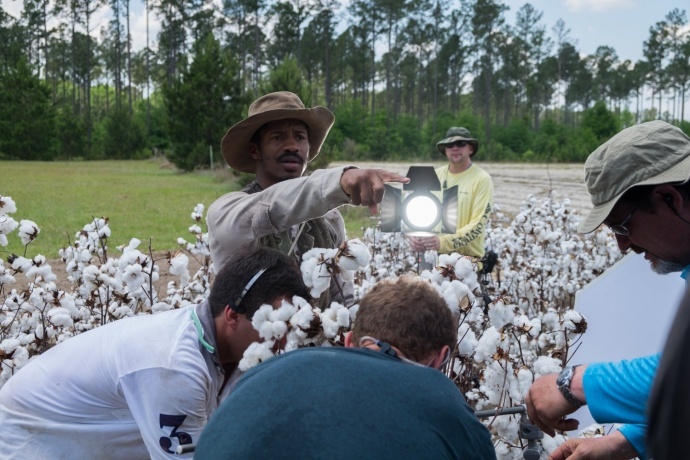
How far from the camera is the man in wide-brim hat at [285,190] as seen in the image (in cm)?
215

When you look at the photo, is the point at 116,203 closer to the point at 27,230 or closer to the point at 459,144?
the point at 459,144

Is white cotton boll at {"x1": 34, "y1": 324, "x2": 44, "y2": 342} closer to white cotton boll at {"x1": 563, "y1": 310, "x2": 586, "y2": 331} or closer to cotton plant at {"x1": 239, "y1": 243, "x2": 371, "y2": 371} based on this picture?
cotton plant at {"x1": 239, "y1": 243, "x2": 371, "y2": 371}

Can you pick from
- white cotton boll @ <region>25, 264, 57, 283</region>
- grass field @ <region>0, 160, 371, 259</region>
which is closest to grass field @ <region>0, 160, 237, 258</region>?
grass field @ <region>0, 160, 371, 259</region>

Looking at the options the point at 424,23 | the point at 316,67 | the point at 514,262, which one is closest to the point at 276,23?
the point at 316,67

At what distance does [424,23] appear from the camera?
5919cm

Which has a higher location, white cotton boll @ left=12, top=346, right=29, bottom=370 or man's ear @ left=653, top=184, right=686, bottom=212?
man's ear @ left=653, top=184, right=686, bottom=212

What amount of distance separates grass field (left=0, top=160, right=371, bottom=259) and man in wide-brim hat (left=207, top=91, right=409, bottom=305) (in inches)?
192

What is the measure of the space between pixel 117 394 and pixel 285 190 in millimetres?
805

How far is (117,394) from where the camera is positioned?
205cm

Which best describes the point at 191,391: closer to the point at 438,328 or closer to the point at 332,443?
the point at 438,328

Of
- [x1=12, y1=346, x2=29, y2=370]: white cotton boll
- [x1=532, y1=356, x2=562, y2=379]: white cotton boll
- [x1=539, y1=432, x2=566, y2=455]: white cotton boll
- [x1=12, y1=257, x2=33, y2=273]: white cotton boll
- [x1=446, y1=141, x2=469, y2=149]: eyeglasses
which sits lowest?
[x1=539, y1=432, x2=566, y2=455]: white cotton boll

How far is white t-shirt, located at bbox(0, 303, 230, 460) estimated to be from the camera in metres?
1.93

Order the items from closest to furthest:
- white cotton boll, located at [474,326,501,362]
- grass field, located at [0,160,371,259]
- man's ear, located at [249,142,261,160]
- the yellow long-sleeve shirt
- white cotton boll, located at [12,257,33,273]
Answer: white cotton boll, located at [474,326,501,362], man's ear, located at [249,142,261,160], white cotton boll, located at [12,257,33,273], the yellow long-sleeve shirt, grass field, located at [0,160,371,259]

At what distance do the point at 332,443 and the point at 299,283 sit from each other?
1.02 m
